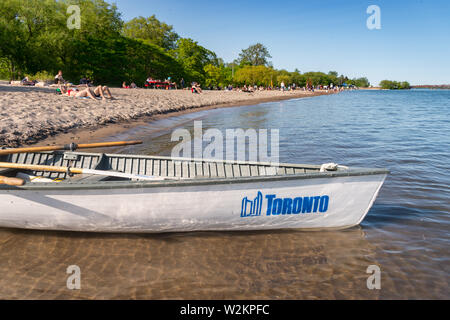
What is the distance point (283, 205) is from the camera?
543 centimetres

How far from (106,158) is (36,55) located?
32383 millimetres

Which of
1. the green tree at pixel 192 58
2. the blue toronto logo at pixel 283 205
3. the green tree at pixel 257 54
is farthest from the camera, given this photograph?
the green tree at pixel 257 54

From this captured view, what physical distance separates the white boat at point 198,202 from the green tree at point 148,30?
68471 millimetres

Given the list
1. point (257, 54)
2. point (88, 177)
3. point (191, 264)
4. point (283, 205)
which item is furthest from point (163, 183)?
point (257, 54)

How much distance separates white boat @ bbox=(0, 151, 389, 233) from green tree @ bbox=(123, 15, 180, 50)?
A: 225 ft

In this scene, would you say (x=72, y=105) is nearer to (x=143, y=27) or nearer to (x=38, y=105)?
(x=38, y=105)

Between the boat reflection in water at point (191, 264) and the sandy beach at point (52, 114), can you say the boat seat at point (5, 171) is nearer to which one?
the boat reflection in water at point (191, 264)

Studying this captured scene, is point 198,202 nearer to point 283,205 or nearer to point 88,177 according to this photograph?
point 283,205

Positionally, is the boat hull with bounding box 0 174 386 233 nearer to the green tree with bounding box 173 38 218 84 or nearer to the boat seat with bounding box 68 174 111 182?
the boat seat with bounding box 68 174 111 182

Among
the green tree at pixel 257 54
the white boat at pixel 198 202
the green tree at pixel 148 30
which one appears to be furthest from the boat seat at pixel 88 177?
the green tree at pixel 257 54

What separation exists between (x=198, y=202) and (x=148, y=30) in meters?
73.1

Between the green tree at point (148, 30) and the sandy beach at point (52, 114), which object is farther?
the green tree at point (148, 30)

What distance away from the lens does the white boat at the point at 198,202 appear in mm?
5148

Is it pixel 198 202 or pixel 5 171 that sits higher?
pixel 5 171
